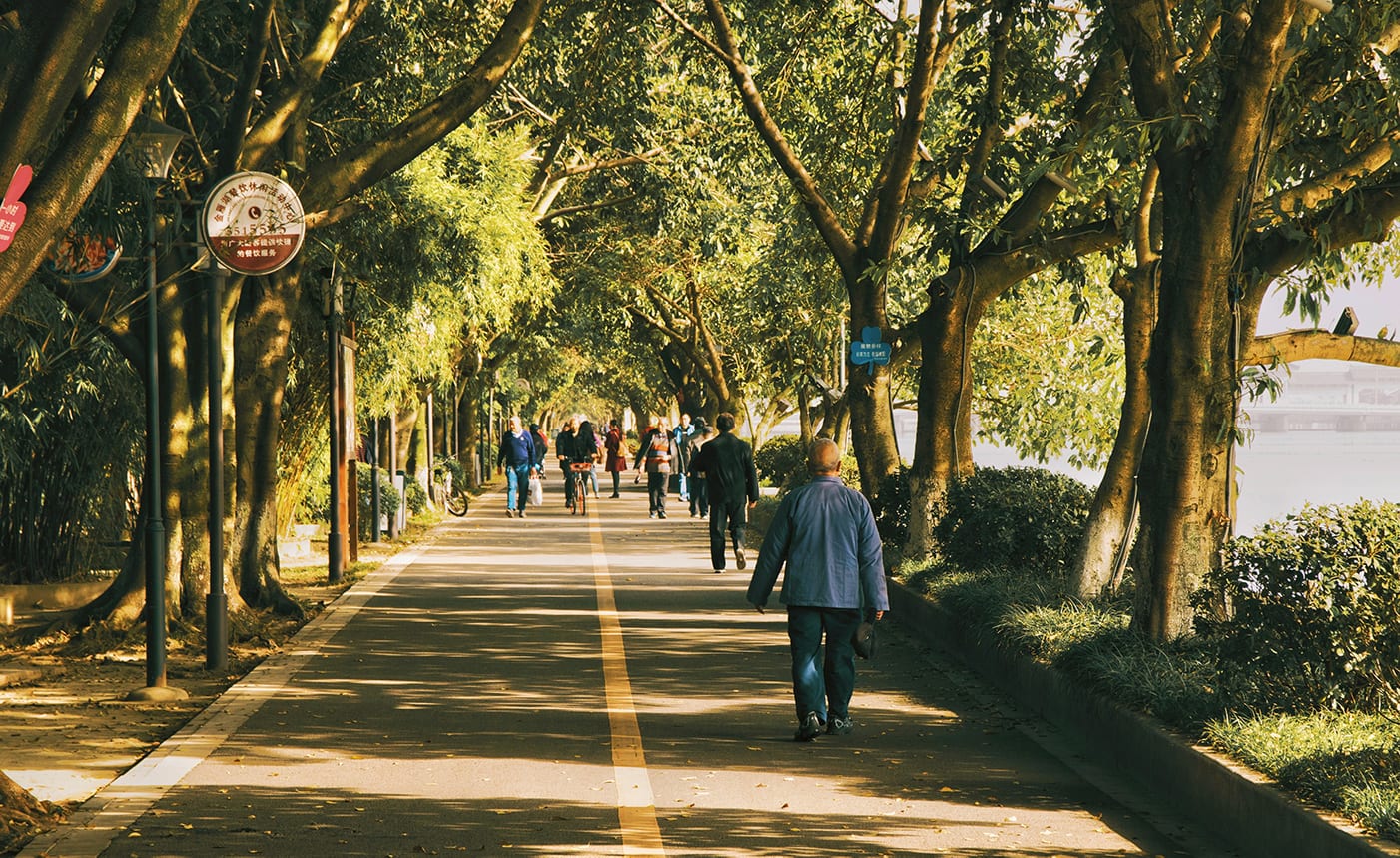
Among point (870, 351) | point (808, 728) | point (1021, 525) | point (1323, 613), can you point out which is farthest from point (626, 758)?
point (870, 351)

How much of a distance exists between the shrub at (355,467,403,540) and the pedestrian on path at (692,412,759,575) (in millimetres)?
7472

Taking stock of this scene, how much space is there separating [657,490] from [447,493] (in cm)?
582

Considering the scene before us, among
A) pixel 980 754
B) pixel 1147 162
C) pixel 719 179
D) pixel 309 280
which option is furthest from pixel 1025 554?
pixel 719 179

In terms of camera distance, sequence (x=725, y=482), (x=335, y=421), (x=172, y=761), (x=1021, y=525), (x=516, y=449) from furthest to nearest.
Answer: (x=516, y=449), (x=725, y=482), (x=335, y=421), (x=1021, y=525), (x=172, y=761)

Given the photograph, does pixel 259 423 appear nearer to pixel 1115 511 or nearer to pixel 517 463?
pixel 1115 511

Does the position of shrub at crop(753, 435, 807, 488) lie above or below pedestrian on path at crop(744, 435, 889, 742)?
above

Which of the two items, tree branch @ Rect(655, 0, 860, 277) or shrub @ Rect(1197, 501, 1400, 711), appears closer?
shrub @ Rect(1197, 501, 1400, 711)

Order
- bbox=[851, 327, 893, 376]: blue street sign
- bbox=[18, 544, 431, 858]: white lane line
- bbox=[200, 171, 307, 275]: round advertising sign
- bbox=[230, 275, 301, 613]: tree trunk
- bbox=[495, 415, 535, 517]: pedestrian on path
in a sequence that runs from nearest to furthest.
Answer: bbox=[18, 544, 431, 858]: white lane line < bbox=[200, 171, 307, 275]: round advertising sign < bbox=[230, 275, 301, 613]: tree trunk < bbox=[851, 327, 893, 376]: blue street sign < bbox=[495, 415, 535, 517]: pedestrian on path

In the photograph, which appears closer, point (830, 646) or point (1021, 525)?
point (830, 646)

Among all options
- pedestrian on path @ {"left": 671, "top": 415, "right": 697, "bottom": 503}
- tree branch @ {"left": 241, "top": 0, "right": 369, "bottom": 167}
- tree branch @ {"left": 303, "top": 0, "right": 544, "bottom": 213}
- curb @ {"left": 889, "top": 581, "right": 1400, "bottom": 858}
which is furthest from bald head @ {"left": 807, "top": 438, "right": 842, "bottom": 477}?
pedestrian on path @ {"left": 671, "top": 415, "right": 697, "bottom": 503}

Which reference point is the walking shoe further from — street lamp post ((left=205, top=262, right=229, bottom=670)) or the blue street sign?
the blue street sign

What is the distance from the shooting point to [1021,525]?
49.0 ft

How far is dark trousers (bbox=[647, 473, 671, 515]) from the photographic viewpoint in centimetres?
3256

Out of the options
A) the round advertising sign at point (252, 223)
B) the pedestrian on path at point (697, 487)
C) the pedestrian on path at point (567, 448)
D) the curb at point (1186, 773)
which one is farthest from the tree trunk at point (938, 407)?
the pedestrian on path at point (567, 448)
